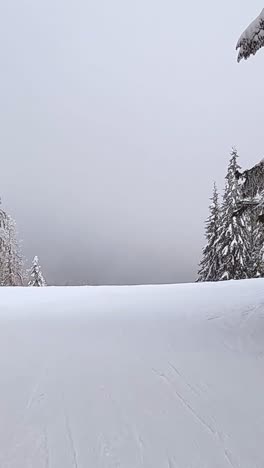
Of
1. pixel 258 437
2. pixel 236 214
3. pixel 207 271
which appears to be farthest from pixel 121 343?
pixel 207 271

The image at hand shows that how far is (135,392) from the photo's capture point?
3.89 metres

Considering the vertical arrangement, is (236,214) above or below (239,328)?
above

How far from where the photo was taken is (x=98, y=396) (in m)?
3.80

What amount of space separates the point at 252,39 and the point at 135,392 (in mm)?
5840

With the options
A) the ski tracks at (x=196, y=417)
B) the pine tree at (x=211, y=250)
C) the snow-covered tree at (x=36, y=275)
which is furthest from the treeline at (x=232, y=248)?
the ski tracks at (x=196, y=417)

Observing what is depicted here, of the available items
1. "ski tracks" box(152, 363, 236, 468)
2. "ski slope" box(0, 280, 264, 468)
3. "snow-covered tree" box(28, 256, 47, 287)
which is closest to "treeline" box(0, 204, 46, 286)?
"snow-covered tree" box(28, 256, 47, 287)

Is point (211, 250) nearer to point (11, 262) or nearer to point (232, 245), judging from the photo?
point (232, 245)

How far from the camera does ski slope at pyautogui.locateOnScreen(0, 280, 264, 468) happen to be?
2.82m

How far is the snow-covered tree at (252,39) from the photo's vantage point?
569 centimetres

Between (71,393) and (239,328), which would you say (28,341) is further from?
(239,328)

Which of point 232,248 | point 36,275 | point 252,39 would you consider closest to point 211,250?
point 232,248

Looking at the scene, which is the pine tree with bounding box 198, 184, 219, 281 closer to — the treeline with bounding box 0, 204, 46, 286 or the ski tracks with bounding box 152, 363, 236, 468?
the treeline with bounding box 0, 204, 46, 286

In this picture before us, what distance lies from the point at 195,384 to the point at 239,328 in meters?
2.49

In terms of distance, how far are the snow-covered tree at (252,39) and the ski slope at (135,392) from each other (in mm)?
4888
